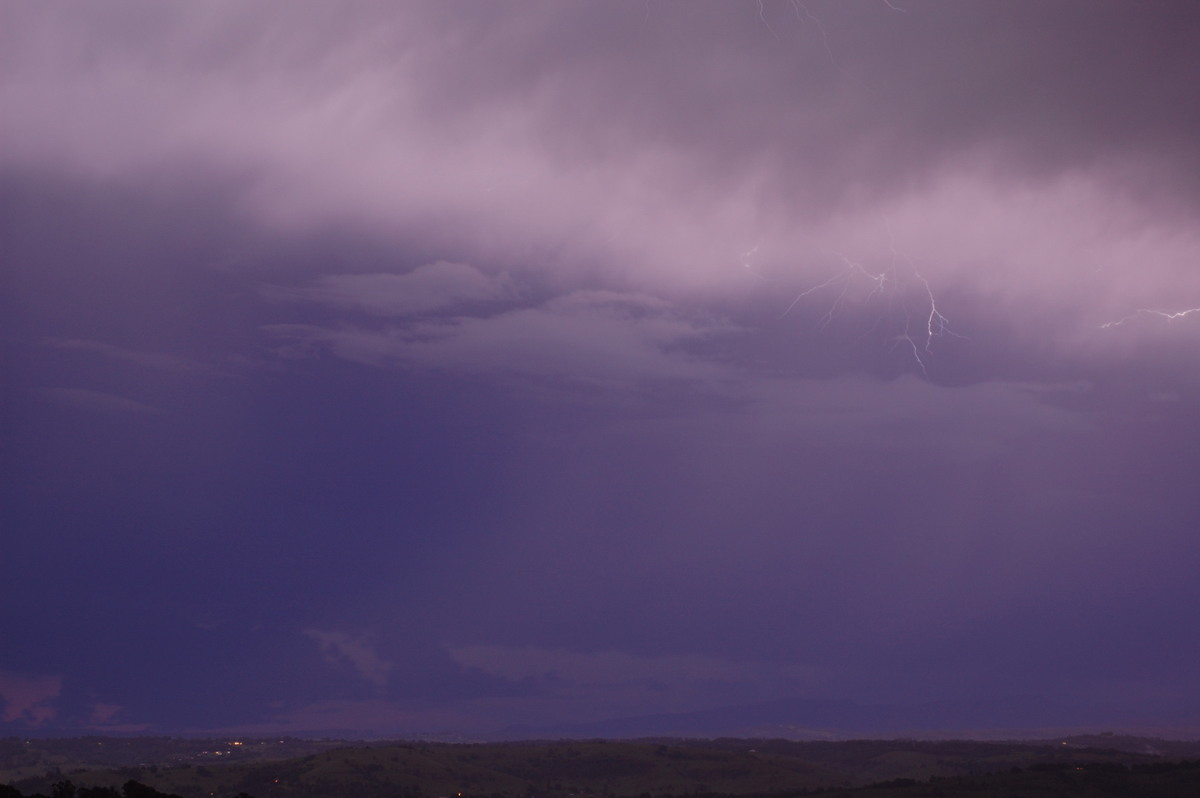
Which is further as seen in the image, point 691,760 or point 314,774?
point 691,760

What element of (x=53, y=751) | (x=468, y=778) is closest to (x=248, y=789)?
(x=468, y=778)

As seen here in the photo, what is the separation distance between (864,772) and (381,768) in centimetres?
3040

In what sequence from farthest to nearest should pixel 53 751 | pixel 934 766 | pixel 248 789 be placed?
pixel 53 751
pixel 934 766
pixel 248 789

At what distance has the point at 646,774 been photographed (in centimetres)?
6244

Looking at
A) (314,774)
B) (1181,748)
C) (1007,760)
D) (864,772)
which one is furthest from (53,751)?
(1181,748)

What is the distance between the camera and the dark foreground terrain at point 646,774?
4388cm

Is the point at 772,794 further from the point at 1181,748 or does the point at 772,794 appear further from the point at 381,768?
the point at 1181,748

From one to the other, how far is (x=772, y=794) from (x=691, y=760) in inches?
776

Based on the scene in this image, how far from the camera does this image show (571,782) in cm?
6084

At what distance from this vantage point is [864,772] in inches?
2653

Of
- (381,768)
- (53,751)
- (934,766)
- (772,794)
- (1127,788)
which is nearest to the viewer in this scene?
(1127,788)

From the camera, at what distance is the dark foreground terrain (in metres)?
43.9

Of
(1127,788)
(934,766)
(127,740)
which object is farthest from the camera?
(127,740)

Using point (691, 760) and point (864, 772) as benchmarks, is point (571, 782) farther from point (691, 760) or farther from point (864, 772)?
point (864, 772)
